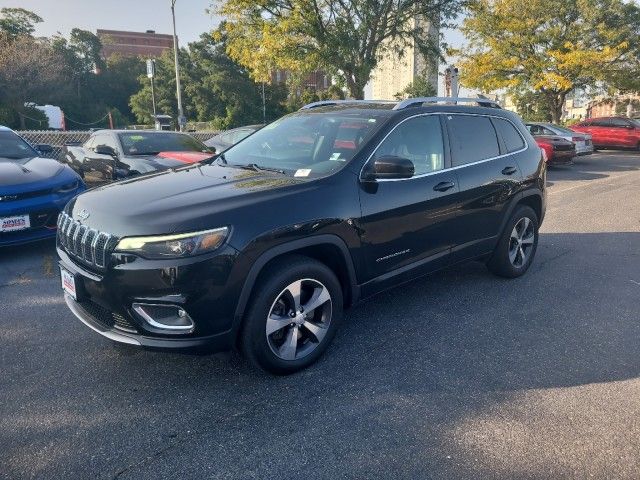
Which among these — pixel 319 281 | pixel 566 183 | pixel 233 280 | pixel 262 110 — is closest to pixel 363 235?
pixel 319 281

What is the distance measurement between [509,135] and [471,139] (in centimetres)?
74

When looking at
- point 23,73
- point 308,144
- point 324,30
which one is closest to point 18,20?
point 23,73

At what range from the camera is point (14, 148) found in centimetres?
663

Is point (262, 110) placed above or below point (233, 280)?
above

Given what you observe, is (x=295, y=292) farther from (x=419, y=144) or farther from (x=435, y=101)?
(x=435, y=101)

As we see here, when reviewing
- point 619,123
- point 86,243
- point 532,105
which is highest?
point 532,105

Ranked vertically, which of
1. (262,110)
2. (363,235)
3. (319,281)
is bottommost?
(319,281)

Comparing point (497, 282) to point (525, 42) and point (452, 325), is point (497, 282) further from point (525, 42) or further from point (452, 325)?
point (525, 42)

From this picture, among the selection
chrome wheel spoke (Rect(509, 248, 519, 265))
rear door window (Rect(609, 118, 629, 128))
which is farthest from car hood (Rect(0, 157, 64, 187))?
rear door window (Rect(609, 118, 629, 128))

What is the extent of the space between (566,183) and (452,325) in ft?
32.6

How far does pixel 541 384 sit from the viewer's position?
3.06m

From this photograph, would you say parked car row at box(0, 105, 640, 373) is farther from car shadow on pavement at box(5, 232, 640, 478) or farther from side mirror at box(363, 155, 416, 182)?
car shadow on pavement at box(5, 232, 640, 478)

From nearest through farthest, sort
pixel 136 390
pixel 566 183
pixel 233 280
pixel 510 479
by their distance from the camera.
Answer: pixel 510 479, pixel 233 280, pixel 136 390, pixel 566 183

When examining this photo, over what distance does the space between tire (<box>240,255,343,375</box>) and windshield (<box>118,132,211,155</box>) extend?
6.32m
